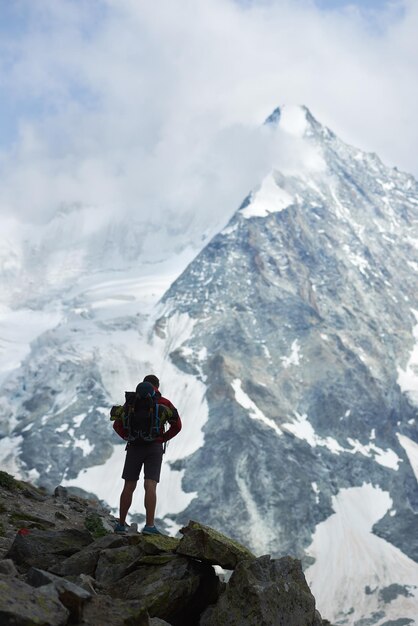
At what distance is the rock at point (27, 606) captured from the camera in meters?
8.77

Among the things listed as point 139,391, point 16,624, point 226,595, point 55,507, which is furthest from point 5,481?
point 16,624

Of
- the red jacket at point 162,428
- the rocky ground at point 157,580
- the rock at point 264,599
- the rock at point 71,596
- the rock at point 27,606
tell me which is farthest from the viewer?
the red jacket at point 162,428

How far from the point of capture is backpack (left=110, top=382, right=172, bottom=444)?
52.0 feet

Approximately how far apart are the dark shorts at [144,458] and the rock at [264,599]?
4.18 m

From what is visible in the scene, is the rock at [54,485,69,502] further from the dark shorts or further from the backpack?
the backpack

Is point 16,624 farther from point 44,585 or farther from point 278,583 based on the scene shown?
point 278,583

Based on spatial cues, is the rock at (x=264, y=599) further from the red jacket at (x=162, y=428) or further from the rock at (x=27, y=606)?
the red jacket at (x=162, y=428)

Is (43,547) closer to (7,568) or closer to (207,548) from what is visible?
(7,568)

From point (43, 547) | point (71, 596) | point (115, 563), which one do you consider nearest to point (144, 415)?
point (43, 547)

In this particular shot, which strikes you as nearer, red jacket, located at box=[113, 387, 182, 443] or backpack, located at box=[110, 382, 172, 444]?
backpack, located at box=[110, 382, 172, 444]

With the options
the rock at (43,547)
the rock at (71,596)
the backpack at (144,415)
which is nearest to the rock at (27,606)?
the rock at (71,596)

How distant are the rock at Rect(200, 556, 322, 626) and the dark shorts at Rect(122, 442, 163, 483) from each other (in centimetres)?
418

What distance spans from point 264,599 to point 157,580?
65.9 inches

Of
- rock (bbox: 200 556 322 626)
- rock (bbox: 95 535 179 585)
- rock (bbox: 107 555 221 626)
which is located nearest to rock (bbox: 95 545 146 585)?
rock (bbox: 95 535 179 585)
